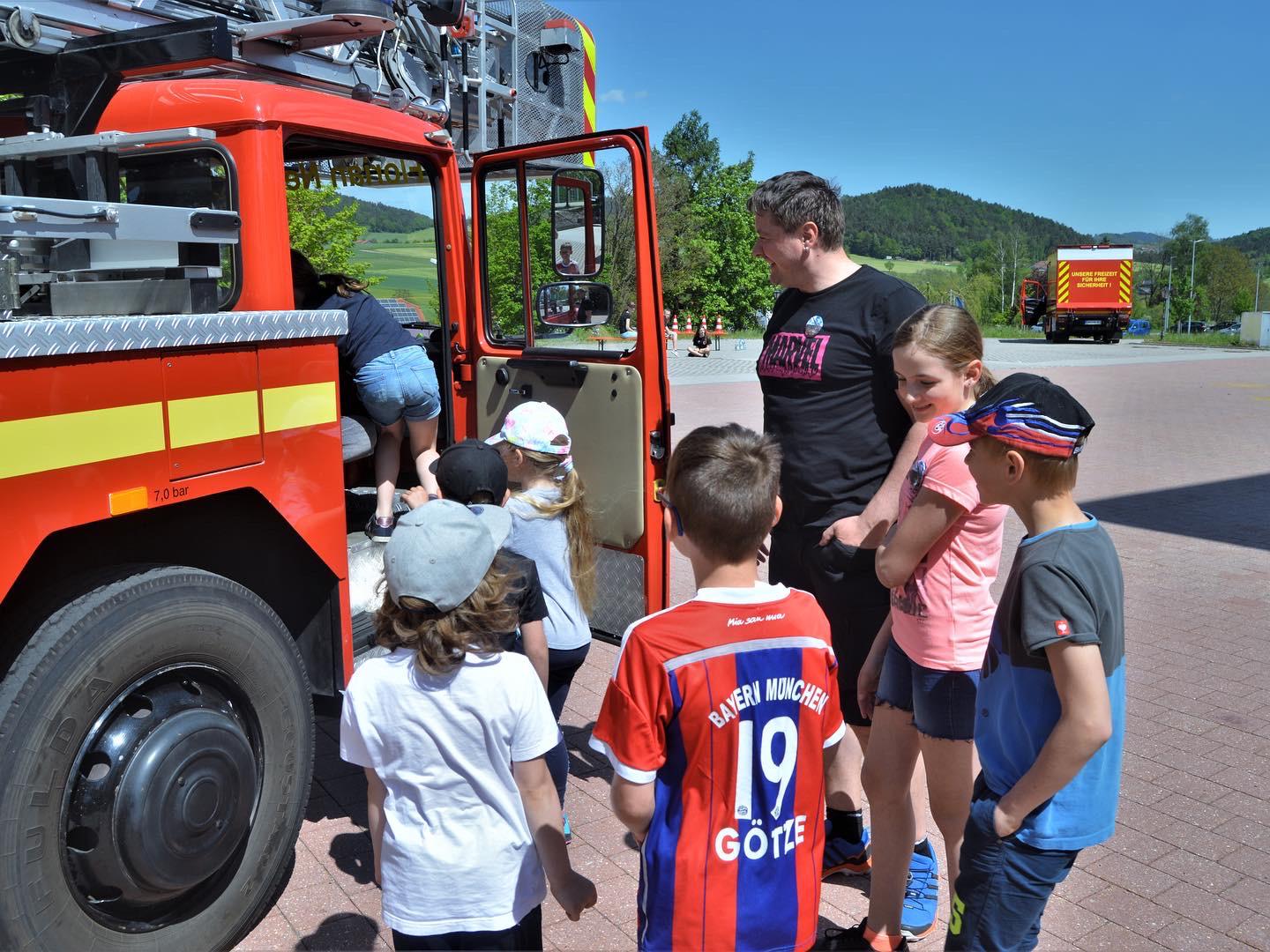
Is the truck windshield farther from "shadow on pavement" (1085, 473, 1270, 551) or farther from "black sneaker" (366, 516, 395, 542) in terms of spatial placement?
"shadow on pavement" (1085, 473, 1270, 551)

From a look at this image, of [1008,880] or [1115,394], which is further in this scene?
[1115,394]

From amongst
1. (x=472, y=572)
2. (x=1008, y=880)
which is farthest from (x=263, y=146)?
(x=1008, y=880)

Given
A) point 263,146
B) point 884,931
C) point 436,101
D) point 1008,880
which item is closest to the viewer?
point 1008,880

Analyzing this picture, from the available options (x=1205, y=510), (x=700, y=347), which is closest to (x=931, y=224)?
(x=700, y=347)

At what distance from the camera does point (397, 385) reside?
12.5 ft

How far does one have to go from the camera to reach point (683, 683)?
1807mm

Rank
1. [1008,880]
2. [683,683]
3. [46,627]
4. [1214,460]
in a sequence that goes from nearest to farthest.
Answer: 1. [683,683]
2. [1008,880]
3. [46,627]
4. [1214,460]

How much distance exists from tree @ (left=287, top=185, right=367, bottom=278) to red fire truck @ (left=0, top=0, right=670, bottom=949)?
0.99 feet

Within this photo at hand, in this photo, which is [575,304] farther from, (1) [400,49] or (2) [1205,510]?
(2) [1205,510]

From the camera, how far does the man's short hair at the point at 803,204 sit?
9.84 ft

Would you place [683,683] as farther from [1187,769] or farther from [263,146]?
[1187,769]

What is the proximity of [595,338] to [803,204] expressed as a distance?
1.33m

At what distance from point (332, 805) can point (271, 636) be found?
43.9 inches

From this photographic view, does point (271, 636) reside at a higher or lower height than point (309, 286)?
lower
